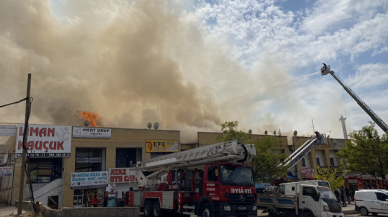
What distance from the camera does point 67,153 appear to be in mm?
25297

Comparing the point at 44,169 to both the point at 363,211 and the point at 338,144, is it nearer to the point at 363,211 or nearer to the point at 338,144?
the point at 363,211

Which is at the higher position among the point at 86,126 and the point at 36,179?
the point at 86,126

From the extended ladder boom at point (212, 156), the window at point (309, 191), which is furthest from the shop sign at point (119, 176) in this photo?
the window at point (309, 191)

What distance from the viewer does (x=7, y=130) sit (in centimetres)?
2358

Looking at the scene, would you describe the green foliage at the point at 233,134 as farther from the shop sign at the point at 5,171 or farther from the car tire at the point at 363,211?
the shop sign at the point at 5,171

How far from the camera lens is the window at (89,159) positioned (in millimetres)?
28297

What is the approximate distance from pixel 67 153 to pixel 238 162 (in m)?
18.8

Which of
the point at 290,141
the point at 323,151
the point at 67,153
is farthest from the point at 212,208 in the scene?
the point at 323,151

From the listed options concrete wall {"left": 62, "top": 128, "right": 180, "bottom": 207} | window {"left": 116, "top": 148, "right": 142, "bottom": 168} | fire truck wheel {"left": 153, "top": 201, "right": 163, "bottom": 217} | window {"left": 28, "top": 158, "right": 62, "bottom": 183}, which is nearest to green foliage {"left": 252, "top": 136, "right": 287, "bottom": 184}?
fire truck wheel {"left": 153, "top": 201, "right": 163, "bottom": 217}

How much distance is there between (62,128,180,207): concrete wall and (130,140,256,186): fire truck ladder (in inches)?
442

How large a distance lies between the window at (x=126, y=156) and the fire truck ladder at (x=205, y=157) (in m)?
13.4

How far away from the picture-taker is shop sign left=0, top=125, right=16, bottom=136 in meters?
23.4

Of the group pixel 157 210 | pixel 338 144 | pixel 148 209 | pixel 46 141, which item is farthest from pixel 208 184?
pixel 338 144

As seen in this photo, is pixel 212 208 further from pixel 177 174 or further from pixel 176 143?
pixel 176 143
